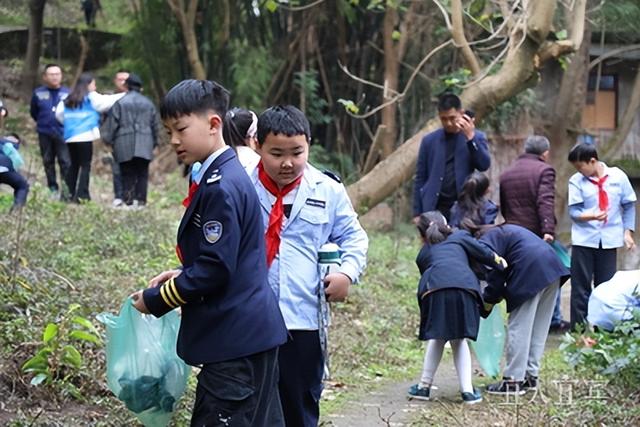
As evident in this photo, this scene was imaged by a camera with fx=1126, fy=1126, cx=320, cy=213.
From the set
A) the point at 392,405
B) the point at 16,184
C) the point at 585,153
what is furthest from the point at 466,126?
the point at 16,184

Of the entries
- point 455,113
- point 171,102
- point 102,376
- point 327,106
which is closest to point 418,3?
point 327,106

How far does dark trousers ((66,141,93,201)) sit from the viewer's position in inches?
573

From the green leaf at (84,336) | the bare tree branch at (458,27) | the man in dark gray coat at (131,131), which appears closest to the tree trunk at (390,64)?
the man in dark gray coat at (131,131)

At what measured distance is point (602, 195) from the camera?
34.3 feet

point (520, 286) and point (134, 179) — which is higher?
point (520, 286)

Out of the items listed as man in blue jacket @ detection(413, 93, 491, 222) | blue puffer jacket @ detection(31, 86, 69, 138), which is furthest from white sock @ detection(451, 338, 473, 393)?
blue puffer jacket @ detection(31, 86, 69, 138)

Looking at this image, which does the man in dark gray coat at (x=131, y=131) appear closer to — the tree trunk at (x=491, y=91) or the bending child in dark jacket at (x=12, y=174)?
the bending child in dark jacket at (x=12, y=174)

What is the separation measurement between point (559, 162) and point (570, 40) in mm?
8705

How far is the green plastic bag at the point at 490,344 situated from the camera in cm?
850

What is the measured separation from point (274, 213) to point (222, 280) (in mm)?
823

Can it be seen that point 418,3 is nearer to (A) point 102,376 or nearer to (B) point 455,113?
(B) point 455,113

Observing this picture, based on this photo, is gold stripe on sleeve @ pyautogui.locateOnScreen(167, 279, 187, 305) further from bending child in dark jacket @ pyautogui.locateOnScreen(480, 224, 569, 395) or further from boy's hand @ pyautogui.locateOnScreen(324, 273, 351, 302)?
bending child in dark jacket @ pyautogui.locateOnScreen(480, 224, 569, 395)

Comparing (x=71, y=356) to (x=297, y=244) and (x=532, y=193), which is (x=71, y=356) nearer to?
(x=297, y=244)

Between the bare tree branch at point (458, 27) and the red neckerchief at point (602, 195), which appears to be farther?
the bare tree branch at point (458, 27)
